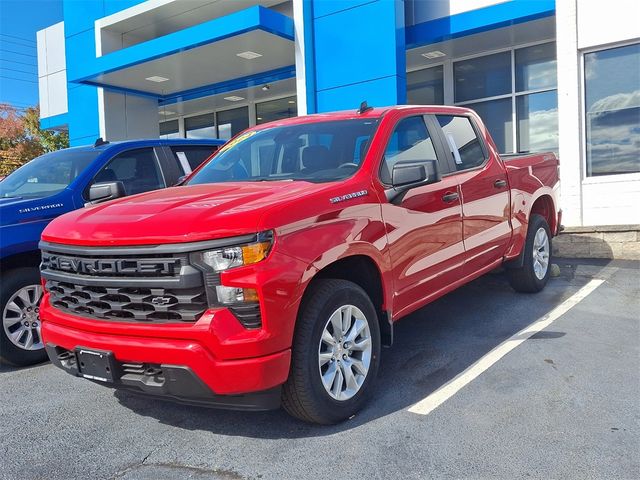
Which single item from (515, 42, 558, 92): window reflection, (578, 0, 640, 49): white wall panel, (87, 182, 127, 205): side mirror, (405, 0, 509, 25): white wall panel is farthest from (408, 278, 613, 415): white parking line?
(515, 42, 558, 92): window reflection

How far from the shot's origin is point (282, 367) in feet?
9.57

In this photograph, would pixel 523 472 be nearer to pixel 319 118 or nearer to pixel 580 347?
pixel 580 347

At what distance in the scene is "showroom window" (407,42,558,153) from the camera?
1225 centimetres

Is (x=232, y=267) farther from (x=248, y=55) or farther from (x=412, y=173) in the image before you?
(x=248, y=55)

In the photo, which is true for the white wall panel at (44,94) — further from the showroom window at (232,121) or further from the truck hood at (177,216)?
the truck hood at (177,216)

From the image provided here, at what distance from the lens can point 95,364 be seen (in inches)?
121

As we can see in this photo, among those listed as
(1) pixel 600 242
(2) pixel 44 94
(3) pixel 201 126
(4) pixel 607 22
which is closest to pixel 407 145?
(1) pixel 600 242

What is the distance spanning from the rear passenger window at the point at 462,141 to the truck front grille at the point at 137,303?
269 cm

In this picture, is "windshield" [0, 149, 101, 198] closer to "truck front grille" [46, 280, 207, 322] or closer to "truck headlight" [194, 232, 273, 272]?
"truck front grille" [46, 280, 207, 322]

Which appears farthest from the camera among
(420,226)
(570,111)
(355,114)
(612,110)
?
(570,111)

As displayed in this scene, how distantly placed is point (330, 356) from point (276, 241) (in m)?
0.79

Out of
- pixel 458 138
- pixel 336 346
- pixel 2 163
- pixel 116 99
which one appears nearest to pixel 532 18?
pixel 458 138

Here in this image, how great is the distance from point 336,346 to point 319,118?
80.2 inches

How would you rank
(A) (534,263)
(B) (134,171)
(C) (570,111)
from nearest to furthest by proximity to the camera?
(B) (134,171), (A) (534,263), (C) (570,111)
